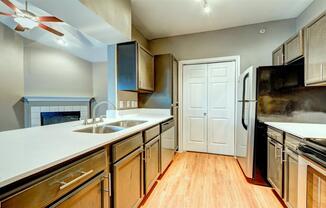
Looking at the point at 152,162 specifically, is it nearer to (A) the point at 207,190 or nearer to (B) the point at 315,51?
(A) the point at 207,190

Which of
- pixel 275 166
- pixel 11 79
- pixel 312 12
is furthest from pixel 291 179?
pixel 11 79

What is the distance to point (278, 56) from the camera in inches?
103

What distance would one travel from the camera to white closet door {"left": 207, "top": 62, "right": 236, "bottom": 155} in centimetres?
322

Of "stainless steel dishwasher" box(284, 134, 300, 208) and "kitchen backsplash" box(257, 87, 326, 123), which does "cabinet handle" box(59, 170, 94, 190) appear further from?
"kitchen backsplash" box(257, 87, 326, 123)

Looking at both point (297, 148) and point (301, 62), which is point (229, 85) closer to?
point (301, 62)

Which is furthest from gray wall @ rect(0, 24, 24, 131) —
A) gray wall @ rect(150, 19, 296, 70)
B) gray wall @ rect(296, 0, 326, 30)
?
gray wall @ rect(296, 0, 326, 30)

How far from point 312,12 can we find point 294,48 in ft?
2.67

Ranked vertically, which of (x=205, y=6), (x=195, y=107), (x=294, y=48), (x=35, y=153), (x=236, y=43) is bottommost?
(x=35, y=153)

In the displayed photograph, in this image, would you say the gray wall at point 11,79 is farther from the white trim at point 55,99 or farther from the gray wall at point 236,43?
the gray wall at point 236,43

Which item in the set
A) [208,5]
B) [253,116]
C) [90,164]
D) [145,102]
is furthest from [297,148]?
[145,102]

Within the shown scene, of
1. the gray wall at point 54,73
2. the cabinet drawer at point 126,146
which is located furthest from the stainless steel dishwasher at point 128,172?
the gray wall at point 54,73

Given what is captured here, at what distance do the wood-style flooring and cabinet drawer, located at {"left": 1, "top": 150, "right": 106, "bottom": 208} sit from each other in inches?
42.1

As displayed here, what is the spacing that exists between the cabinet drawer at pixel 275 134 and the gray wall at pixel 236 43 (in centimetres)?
153

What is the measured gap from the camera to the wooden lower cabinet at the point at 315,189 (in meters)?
1.10
